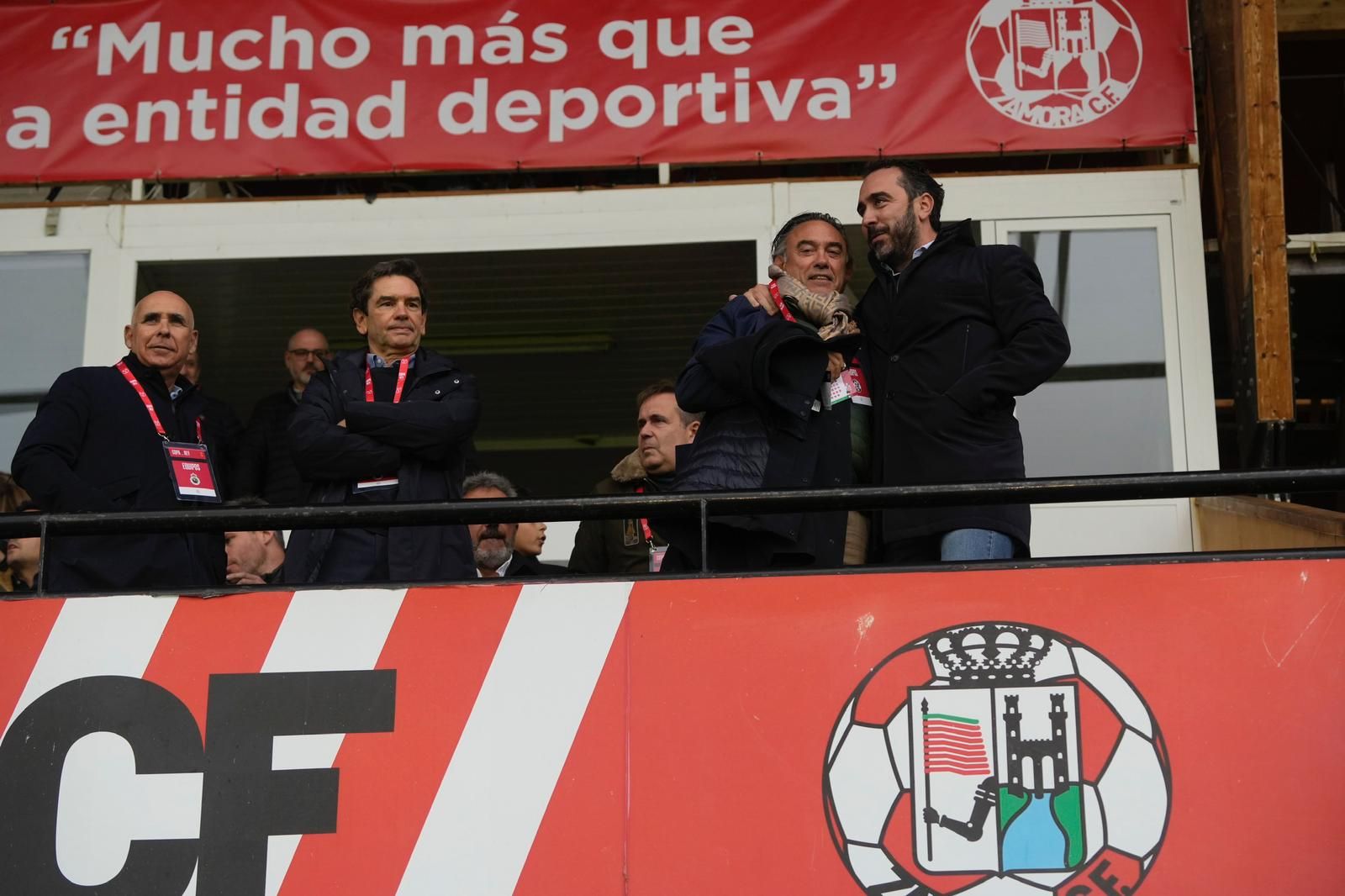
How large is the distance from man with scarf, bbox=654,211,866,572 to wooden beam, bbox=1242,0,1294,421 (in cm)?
294

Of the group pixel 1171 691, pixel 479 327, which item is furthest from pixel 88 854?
pixel 479 327

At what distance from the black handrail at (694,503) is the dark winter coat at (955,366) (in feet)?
0.81

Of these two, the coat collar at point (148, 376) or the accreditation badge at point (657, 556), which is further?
the accreditation badge at point (657, 556)

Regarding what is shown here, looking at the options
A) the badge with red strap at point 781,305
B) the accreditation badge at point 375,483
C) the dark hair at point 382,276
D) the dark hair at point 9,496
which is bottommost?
the accreditation badge at point 375,483

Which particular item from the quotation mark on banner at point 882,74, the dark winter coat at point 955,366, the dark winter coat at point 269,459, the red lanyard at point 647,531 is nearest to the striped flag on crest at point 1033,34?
the quotation mark on banner at point 882,74

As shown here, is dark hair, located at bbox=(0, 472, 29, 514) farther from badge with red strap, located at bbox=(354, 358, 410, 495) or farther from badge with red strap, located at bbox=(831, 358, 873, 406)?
badge with red strap, located at bbox=(831, 358, 873, 406)

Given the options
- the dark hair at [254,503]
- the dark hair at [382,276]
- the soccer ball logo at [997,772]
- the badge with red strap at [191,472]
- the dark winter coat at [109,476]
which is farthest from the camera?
the dark hair at [254,503]

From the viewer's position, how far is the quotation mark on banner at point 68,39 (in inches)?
291

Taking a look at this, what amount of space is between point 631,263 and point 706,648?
4.58 meters

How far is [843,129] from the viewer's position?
23.3ft

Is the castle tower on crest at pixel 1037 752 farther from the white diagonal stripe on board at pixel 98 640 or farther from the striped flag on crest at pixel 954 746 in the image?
the white diagonal stripe on board at pixel 98 640

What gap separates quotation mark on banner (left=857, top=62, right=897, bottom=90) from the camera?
710cm

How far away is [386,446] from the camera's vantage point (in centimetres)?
448

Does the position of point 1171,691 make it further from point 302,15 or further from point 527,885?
point 302,15
